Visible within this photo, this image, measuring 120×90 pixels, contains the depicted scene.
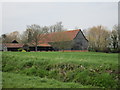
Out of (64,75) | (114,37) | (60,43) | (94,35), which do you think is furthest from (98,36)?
(64,75)

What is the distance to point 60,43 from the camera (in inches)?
1764

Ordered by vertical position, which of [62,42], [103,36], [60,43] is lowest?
[60,43]

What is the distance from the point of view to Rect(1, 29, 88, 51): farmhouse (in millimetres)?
45625

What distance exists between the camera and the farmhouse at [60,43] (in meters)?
45.6

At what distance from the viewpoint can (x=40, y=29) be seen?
172 feet

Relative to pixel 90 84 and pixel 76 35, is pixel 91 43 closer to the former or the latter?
pixel 76 35

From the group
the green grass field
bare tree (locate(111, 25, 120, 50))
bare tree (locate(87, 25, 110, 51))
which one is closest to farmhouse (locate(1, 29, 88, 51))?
bare tree (locate(87, 25, 110, 51))

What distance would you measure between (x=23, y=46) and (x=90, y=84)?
4388 cm

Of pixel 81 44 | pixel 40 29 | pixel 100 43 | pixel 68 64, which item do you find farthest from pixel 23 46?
pixel 68 64

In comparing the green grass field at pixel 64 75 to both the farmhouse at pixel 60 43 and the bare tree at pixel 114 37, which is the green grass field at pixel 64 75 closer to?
the farmhouse at pixel 60 43

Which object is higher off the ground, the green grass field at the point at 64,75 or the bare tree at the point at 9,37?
the bare tree at the point at 9,37

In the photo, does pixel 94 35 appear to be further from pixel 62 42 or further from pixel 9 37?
pixel 9 37

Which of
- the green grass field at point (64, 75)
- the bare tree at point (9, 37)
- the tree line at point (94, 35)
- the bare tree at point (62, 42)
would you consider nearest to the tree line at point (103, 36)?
the tree line at point (94, 35)

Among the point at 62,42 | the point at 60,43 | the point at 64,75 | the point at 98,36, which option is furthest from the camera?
the point at 98,36
